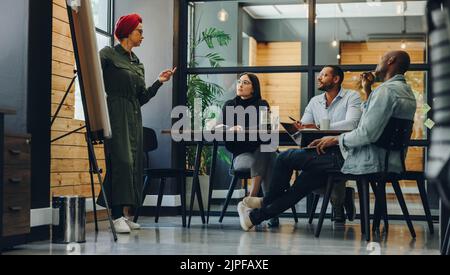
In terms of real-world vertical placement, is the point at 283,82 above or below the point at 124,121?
above

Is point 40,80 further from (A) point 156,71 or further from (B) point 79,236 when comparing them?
(A) point 156,71

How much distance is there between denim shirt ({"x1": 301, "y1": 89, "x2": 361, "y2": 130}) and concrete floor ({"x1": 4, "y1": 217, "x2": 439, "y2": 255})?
2.71ft

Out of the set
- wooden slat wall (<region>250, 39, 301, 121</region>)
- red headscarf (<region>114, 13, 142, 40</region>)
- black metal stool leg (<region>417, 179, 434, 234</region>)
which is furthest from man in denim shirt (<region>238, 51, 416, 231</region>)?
wooden slat wall (<region>250, 39, 301, 121</region>)

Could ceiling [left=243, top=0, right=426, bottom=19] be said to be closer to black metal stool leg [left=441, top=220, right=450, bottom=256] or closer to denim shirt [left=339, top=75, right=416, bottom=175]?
denim shirt [left=339, top=75, right=416, bottom=175]

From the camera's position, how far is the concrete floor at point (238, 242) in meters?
4.11

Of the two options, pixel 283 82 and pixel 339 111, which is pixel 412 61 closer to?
pixel 283 82

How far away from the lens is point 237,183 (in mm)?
6777

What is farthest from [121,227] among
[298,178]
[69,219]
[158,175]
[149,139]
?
[149,139]

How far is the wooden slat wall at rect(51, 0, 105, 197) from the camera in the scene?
220 inches

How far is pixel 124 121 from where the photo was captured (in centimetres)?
514

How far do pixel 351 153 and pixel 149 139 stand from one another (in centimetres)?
224
